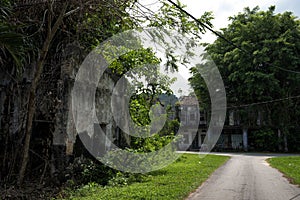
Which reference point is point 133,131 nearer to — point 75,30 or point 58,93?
point 58,93

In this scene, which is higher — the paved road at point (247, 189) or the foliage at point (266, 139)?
the foliage at point (266, 139)

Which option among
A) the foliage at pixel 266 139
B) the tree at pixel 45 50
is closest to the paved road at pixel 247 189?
the tree at pixel 45 50

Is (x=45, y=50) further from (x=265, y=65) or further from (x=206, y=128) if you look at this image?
(x=206, y=128)

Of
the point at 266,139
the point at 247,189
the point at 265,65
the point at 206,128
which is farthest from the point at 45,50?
the point at 206,128

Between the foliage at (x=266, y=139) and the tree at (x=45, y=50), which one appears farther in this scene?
the foliage at (x=266, y=139)

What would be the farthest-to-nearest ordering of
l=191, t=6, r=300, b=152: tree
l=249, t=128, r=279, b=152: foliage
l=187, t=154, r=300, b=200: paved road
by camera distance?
1. l=249, t=128, r=279, b=152: foliage
2. l=191, t=6, r=300, b=152: tree
3. l=187, t=154, r=300, b=200: paved road

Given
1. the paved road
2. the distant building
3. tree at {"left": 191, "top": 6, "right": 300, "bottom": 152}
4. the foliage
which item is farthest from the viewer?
the distant building

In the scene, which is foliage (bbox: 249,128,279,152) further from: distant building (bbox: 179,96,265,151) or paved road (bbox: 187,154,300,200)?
paved road (bbox: 187,154,300,200)

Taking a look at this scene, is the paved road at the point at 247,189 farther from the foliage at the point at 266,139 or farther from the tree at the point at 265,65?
the foliage at the point at 266,139

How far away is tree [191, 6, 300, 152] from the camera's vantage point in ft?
71.7

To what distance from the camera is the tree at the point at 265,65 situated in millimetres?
21844

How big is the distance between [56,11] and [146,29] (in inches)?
85.8

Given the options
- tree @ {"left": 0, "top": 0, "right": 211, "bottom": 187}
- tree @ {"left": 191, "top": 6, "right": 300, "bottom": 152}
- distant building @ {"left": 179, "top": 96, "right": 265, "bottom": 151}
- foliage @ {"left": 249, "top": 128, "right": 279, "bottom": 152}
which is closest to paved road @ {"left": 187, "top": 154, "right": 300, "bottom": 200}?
tree @ {"left": 0, "top": 0, "right": 211, "bottom": 187}

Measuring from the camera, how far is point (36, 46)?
7.16 metres
